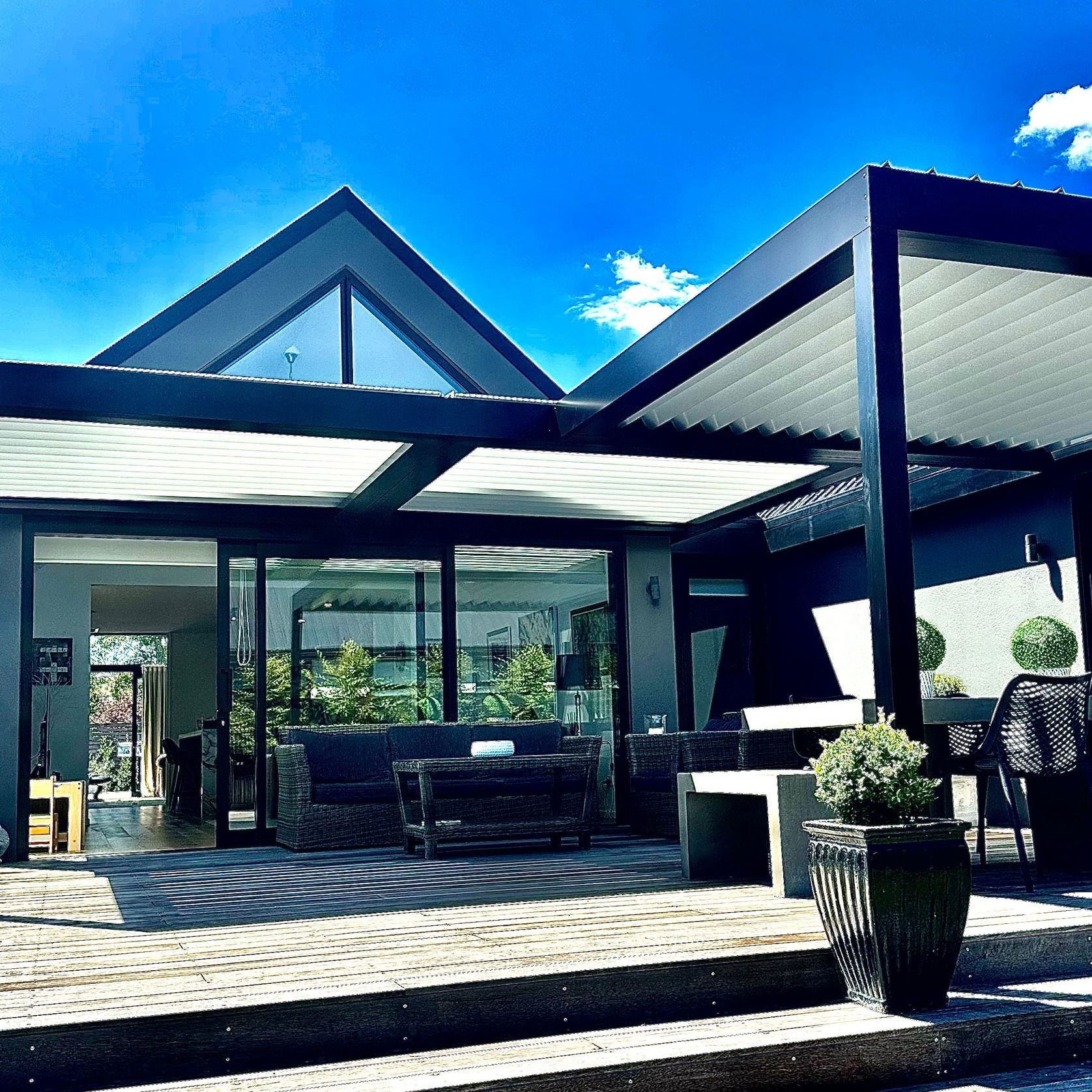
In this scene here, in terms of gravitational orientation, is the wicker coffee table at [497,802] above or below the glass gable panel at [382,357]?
below

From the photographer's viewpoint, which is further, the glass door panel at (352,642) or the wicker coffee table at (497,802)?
the glass door panel at (352,642)

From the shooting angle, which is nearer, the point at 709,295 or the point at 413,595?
the point at 709,295

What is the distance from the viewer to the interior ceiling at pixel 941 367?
16.0ft

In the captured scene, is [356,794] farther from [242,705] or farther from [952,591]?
[952,591]

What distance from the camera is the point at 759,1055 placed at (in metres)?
3.23

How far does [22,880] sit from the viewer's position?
665 cm

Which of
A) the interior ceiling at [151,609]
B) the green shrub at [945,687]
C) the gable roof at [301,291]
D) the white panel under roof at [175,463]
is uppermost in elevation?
the gable roof at [301,291]

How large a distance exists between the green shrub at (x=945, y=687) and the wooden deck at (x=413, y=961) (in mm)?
2666

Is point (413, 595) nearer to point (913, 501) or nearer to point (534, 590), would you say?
point (534, 590)

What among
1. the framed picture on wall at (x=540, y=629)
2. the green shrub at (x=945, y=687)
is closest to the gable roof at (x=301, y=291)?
the framed picture on wall at (x=540, y=629)

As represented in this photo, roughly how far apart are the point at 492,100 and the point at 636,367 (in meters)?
9.74

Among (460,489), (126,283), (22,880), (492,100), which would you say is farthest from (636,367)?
(126,283)

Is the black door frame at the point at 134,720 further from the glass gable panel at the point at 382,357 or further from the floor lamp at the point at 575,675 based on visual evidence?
the floor lamp at the point at 575,675

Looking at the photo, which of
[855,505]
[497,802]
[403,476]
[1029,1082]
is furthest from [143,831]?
[1029,1082]
